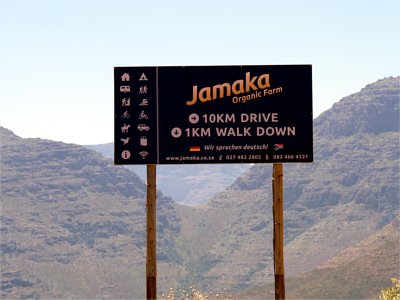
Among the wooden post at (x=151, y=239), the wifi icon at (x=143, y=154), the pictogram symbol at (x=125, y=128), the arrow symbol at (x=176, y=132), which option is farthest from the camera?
the wooden post at (x=151, y=239)

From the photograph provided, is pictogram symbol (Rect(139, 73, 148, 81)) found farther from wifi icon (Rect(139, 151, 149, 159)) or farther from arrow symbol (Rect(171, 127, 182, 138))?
wifi icon (Rect(139, 151, 149, 159))

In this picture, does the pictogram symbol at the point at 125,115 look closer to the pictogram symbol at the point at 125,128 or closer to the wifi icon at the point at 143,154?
the pictogram symbol at the point at 125,128

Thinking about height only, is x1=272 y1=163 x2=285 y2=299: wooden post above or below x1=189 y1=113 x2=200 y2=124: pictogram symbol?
below

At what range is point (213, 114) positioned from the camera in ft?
82.6

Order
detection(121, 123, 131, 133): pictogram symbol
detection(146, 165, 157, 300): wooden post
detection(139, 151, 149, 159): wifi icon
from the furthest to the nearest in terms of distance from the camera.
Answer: detection(146, 165, 157, 300): wooden post < detection(139, 151, 149, 159): wifi icon < detection(121, 123, 131, 133): pictogram symbol

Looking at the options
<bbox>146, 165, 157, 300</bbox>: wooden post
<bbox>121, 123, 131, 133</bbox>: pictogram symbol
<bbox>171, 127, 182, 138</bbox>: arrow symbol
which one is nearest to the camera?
<bbox>121, 123, 131, 133</bbox>: pictogram symbol

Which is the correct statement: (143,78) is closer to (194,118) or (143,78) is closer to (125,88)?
(125,88)

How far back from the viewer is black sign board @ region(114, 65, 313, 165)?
2488 centimetres

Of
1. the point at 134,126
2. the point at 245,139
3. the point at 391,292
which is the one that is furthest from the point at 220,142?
the point at 391,292

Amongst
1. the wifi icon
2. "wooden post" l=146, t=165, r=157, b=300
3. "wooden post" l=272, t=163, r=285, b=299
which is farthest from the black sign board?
"wooden post" l=146, t=165, r=157, b=300

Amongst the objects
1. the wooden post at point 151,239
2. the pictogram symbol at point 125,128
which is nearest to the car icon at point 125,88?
the pictogram symbol at point 125,128

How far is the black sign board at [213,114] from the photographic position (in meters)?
24.9

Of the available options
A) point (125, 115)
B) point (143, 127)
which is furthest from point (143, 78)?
point (143, 127)

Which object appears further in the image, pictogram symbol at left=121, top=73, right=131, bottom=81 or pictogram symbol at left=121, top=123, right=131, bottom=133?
pictogram symbol at left=121, top=73, right=131, bottom=81
